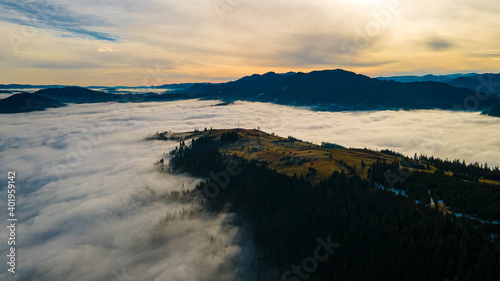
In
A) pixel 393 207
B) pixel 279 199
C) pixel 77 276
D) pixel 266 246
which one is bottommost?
pixel 77 276

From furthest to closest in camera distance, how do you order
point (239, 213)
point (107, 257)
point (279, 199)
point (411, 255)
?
1. point (239, 213)
2. point (279, 199)
3. point (107, 257)
4. point (411, 255)

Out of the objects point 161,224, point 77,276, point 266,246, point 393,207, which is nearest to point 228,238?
point 266,246

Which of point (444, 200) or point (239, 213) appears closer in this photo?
point (444, 200)

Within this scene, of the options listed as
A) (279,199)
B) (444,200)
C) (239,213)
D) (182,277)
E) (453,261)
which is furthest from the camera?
(239,213)

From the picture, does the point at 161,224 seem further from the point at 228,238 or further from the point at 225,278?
the point at 225,278

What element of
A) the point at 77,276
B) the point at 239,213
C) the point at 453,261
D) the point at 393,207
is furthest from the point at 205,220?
the point at 453,261

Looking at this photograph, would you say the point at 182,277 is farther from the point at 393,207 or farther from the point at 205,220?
the point at 393,207

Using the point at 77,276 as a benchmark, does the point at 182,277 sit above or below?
above
